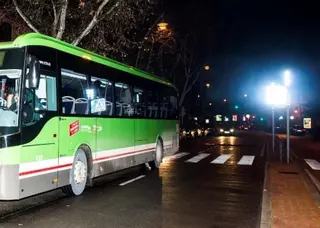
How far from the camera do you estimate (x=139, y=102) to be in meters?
14.6

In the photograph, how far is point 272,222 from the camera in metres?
7.82

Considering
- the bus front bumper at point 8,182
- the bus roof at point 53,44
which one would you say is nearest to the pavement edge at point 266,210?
the bus front bumper at point 8,182

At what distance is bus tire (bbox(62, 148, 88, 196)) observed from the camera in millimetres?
10023

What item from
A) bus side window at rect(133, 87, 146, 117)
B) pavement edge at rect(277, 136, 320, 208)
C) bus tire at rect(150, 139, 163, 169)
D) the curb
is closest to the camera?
pavement edge at rect(277, 136, 320, 208)

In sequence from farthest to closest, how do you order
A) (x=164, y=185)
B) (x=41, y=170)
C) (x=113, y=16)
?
(x=113, y=16) → (x=164, y=185) → (x=41, y=170)

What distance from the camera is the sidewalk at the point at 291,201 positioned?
25.8 feet

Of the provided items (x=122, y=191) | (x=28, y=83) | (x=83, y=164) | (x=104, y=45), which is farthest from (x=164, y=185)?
(x=104, y=45)

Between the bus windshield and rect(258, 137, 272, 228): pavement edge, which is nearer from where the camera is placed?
rect(258, 137, 272, 228): pavement edge

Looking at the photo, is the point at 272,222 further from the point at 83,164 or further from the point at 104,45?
the point at 104,45

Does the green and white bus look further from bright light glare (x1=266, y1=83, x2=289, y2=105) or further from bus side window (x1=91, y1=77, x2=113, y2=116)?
bright light glare (x1=266, y1=83, x2=289, y2=105)

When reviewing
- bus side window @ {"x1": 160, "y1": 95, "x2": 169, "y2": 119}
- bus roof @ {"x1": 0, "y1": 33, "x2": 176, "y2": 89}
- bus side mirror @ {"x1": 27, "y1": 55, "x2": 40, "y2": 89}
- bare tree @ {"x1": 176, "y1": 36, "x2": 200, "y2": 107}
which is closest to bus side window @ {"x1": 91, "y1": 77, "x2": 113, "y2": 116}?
bus roof @ {"x1": 0, "y1": 33, "x2": 176, "y2": 89}

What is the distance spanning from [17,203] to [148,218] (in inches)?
128

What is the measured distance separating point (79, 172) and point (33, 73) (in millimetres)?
3177

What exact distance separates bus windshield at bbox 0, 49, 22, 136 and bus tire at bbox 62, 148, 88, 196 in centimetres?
233
